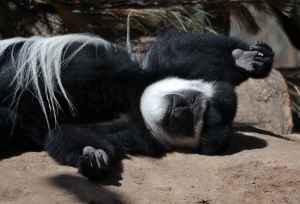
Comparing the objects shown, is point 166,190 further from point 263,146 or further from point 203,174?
point 263,146

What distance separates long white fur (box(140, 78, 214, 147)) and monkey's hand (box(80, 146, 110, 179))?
44 centimetres

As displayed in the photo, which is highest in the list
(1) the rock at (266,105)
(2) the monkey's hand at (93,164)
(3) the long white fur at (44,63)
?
(3) the long white fur at (44,63)

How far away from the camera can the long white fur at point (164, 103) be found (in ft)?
9.04

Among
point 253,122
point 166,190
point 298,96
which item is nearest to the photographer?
point 166,190

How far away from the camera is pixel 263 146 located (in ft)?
9.65

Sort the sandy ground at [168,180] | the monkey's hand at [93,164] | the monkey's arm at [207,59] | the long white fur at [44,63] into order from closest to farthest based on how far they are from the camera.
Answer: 1. the sandy ground at [168,180]
2. the monkey's hand at [93,164]
3. the long white fur at [44,63]
4. the monkey's arm at [207,59]

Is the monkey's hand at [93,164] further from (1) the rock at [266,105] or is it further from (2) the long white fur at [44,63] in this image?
(1) the rock at [266,105]

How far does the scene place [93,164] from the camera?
2361 mm

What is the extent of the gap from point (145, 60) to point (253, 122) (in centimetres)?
120

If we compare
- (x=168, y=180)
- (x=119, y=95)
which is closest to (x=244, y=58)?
(x=119, y=95)

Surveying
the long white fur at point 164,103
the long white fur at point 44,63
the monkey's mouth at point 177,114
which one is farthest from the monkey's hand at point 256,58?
the long white fur at point 44,63

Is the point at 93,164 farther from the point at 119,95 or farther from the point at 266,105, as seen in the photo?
the point at 266,105

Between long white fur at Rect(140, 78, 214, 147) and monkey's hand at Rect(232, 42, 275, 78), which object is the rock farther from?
long white fur at Rect(140, 78, 214, 147)

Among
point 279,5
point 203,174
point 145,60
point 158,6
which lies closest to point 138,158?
point 203,174
